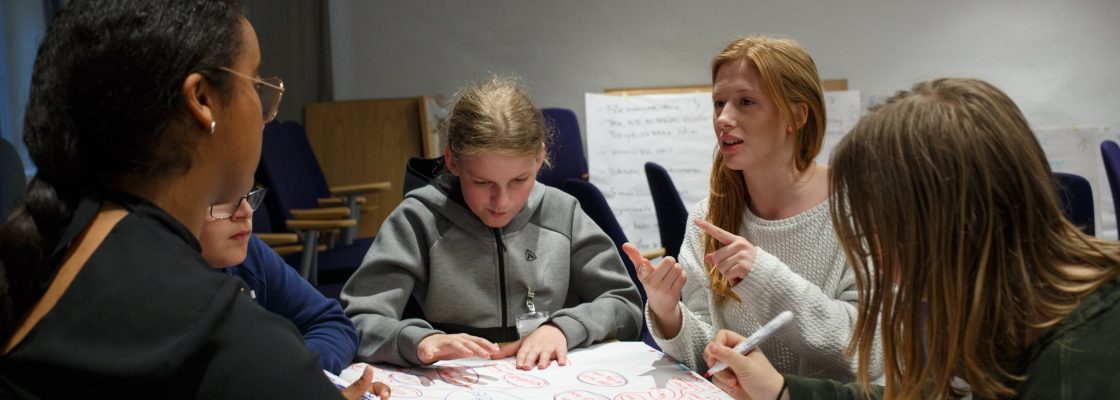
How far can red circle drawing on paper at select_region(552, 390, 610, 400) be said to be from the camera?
4.48ft

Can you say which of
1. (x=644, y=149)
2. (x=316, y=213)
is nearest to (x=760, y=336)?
(x=316, y=213)

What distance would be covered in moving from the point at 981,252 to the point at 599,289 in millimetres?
1068

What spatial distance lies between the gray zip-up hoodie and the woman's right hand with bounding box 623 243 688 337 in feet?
0.64

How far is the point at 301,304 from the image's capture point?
163 cm

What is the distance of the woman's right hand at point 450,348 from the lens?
5.06 ft

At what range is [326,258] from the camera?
11.8ft

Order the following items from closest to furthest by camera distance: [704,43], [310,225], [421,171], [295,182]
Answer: [421,171] < [310,225] < [295,182] < [704,43]

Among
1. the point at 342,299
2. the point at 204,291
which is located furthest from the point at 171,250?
the point at 342,299

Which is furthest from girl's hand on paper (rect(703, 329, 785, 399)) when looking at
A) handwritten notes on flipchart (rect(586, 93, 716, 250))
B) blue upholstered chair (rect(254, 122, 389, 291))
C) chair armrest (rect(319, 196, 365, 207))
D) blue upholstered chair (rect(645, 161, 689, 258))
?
handwritten notes on flipchart (rect(586, 93, 716, 250))

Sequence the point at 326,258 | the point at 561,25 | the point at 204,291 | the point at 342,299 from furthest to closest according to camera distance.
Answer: the point at 561,25 < the point at 326,258 < the point at 342,299 < the point at 204,291

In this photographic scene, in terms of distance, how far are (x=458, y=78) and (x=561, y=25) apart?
657 mm

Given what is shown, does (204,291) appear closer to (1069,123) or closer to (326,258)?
(326,258)

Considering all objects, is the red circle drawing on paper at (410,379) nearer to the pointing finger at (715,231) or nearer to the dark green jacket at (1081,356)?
the pointing finger at (715,231)

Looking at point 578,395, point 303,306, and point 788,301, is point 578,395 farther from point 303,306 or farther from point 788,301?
point 303,306
